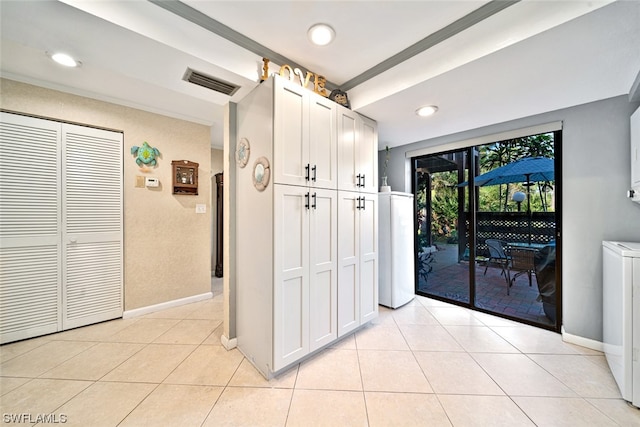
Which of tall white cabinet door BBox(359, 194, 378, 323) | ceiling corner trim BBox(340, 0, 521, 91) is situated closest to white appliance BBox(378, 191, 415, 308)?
tall white cabinet door BBox(359, 194, 378, 323)

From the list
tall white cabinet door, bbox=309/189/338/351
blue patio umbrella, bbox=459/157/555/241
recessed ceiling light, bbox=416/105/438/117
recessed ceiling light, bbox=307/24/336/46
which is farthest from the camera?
blue patio umbrella, bbox=459/157/555/241

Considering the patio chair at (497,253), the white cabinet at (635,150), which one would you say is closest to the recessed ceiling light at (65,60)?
the white cabinet at (635,150)

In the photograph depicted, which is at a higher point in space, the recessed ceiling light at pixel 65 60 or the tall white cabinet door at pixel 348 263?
the recessed ceiling light at pixel 65 60

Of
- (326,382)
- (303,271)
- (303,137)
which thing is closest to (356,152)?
(303,137)

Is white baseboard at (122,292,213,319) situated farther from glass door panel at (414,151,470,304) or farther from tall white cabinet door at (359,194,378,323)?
glass door panel at (414,151,470,304)

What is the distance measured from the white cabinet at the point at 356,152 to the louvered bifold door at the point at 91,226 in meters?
2.67

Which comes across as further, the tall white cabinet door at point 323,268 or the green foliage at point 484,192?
the green foliage at point 484,192

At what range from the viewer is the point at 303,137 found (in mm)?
1869

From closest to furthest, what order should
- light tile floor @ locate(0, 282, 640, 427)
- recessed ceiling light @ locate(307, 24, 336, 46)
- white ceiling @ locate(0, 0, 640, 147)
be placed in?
white ceiling @ locate(0, 0, 640, 147) < light tile floor @ locate(0, 282, 640, 427) < recessed ceiling light @ locate(307, 24, 336, 46)

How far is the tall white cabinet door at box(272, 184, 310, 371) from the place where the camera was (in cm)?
170

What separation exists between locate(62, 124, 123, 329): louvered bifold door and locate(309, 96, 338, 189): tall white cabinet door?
2463 millimetres

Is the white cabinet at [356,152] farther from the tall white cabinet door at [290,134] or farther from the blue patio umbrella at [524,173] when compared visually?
the blue patio umbrella at [524,173]

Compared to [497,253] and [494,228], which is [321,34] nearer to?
[494,228]

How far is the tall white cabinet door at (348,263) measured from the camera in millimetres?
2180
